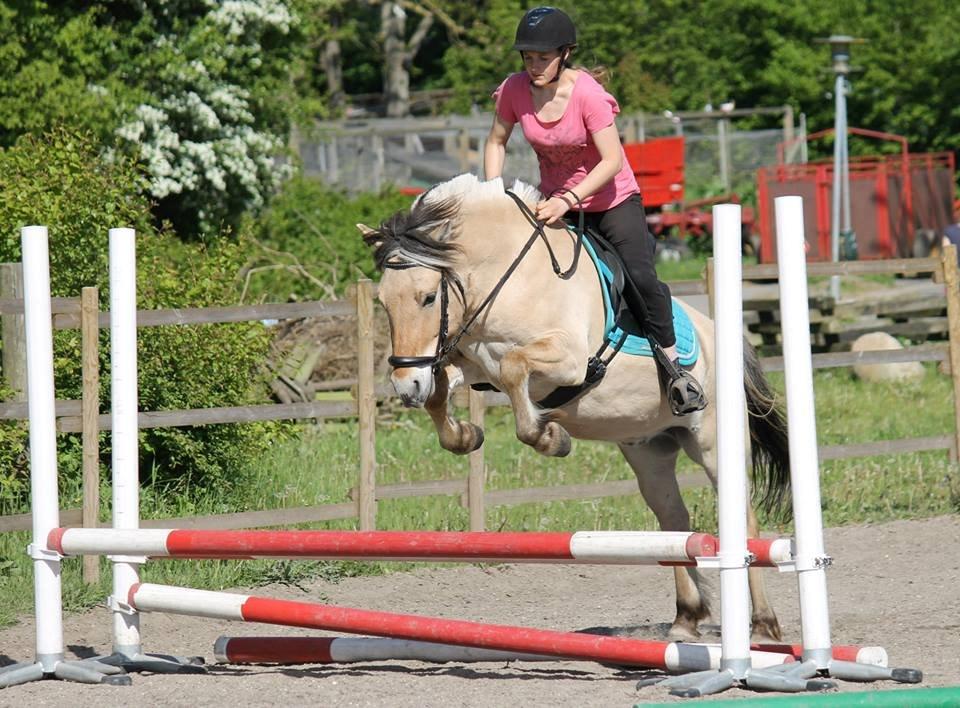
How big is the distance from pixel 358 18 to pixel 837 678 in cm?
4077

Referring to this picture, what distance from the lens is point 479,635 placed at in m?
4.79

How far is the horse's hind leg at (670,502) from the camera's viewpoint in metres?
6.41

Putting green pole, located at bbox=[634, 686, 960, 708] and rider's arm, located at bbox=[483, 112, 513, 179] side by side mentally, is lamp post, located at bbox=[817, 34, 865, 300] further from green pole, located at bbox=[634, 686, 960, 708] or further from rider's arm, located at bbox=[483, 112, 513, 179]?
green pole, located at bbox=[634, 686, 960, 708]

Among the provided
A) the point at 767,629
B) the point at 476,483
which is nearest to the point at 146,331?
the point at 476,483

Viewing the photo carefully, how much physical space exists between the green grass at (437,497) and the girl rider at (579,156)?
117 inches

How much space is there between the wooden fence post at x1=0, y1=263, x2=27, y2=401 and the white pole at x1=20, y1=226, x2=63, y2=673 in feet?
8.13

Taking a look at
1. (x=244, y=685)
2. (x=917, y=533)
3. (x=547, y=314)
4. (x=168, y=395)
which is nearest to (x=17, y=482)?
(x=168, y=395)

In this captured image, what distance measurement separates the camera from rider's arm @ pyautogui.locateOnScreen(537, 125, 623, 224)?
5.57m

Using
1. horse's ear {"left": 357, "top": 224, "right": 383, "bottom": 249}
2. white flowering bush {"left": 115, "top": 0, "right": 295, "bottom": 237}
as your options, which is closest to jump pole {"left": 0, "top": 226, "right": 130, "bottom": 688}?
horse's ear {"left": 357, "top": 224, "right": 383, "bottom": 249}

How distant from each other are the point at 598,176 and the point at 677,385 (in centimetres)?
89

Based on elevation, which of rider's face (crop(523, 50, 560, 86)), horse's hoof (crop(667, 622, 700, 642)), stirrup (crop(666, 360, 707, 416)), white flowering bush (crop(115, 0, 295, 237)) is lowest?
horse's hoof (crop(667, 622, 700, 642))

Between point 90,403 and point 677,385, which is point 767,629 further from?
point 90,403

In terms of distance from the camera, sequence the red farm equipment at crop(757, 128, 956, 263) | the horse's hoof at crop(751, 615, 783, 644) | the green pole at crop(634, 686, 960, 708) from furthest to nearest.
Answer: the red farm equipment at crop(757, 128, 956, 263), the horse's hoof at crop(751, 615, 783, 644), the green pole at crop(634, 686, 960, 708)

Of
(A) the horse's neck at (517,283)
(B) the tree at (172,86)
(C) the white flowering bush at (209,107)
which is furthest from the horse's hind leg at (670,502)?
(C) the white flowering bush at (209,107)
